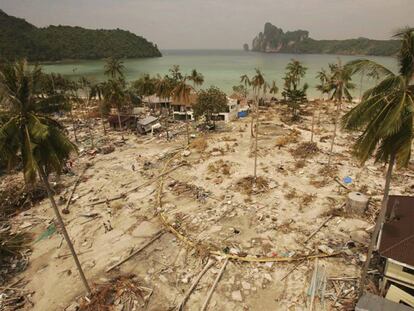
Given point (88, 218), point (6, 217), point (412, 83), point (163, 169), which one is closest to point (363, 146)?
point (412, 83)

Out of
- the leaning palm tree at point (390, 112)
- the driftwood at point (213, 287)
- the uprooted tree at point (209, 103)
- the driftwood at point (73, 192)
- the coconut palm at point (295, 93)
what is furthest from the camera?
the coconut palm at point (295, 93)

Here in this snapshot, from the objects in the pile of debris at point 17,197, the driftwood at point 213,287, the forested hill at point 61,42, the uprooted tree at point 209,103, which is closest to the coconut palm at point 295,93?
the uprooted tree at point 209,103

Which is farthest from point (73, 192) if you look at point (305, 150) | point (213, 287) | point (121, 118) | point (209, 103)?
point (305, 150)

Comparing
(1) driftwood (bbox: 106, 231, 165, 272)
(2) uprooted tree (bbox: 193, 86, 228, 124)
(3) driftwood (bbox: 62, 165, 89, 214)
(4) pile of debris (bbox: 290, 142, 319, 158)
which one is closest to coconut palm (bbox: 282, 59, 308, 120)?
(2) uprooted tree (bbox: 193, 86, 228, 124)

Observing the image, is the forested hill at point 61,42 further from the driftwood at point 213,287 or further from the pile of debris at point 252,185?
the driftwood at point 213,287

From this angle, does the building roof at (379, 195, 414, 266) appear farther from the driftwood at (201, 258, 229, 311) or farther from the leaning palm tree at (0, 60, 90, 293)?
the leaning palm tree at (0, 60, 90, 293)

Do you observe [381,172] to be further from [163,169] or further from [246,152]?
[163,169]

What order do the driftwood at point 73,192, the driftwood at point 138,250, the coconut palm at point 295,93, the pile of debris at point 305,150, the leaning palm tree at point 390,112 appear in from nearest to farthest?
the leaning palm tree at point 390,112 → the driftwood at point 138,250 → the driftwood at point 73,192 → the pile of debris at point 305,150 → the coconut palm at point 295,93
